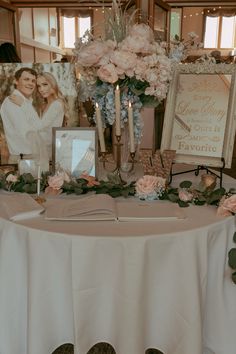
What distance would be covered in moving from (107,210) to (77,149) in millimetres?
426

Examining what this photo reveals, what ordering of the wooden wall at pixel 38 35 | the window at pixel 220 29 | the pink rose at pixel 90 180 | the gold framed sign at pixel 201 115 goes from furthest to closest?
1. the window at pixel 220 29
2. the wooden wall at pixel 38 35
3. the gold framed sign at pixel 201 115
4. the pink rose at pixel 90 180

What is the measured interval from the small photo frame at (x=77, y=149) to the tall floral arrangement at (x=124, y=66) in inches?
5.4

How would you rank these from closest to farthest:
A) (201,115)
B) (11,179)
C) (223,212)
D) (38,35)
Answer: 1. (223,212)
2. (11,179)
3. (201,115)
4. (38,35)

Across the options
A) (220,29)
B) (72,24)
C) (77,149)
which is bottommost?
(77,149)

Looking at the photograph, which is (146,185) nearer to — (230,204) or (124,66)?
(230,204)

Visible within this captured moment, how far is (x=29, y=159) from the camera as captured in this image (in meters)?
1.42

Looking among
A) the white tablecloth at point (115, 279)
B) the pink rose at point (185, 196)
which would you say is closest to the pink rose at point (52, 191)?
the white tablecloth at point (115, 279)

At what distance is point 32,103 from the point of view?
1514mm

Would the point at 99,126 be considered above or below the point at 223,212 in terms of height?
above

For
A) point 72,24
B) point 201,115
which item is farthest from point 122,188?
point 72,24

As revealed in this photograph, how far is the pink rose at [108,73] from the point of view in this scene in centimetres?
130

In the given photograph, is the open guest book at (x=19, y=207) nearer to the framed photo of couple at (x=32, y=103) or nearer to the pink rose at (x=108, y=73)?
the framed photo of couple at (x=32, y=103)

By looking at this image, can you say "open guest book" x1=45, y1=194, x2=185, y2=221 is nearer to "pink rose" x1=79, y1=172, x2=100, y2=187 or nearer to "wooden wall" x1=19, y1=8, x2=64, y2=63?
"pink rose" x1=79, y1=172, x2=100, y2=187

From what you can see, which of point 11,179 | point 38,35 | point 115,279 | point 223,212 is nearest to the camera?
point 115,279
